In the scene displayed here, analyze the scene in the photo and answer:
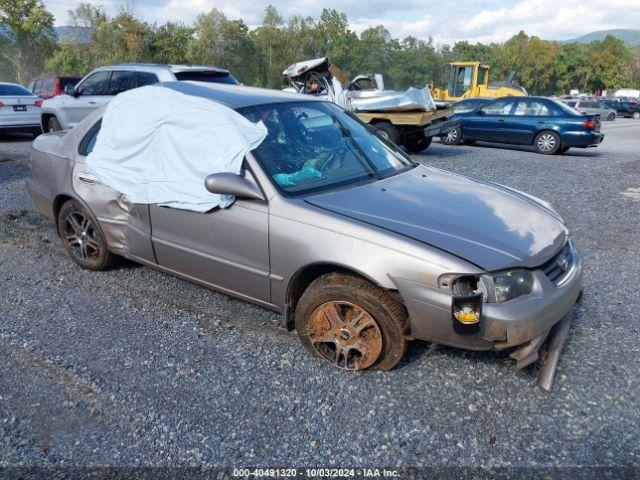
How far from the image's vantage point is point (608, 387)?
121 inches

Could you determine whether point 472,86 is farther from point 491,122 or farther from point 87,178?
point 87,178

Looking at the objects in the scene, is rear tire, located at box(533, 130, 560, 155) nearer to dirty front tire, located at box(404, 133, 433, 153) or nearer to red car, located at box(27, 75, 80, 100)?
dirty front tire, located at box(404, 133, 433, 153)

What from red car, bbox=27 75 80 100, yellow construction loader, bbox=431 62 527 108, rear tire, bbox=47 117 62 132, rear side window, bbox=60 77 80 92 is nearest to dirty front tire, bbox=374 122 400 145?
rear tire, bbox=47 117 62 132

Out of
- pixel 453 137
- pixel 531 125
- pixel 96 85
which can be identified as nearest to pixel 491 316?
pixel 96 85

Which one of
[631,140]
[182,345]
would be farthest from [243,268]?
[631,140]

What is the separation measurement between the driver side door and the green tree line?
1566 inches

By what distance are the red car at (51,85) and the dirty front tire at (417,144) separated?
10.9m

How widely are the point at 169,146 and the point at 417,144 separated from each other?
32.0 feet

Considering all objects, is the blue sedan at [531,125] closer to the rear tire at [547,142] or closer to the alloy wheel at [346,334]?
the rear tire at [547,142]

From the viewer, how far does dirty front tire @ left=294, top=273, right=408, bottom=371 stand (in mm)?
3000

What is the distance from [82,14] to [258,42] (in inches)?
732

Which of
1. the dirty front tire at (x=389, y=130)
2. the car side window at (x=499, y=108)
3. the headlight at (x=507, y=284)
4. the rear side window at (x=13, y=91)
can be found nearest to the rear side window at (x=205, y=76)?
the dirty front tire at (x=389, y=130)

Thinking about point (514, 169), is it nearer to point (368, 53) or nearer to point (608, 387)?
point (608, 387)

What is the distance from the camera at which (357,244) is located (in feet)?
9.82
